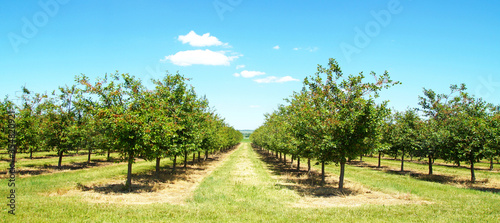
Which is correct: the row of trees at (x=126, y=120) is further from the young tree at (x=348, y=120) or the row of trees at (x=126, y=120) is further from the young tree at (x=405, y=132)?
the young tree at (x=405, y=132)

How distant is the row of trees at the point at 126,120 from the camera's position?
17.2 meters

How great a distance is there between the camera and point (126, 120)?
16.8 meters

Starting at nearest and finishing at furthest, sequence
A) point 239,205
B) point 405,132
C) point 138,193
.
Answer: point 239,205 < point 138,193 < point 405,132

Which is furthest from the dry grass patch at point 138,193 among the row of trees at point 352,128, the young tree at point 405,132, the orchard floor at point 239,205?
the young tree at point 405,132

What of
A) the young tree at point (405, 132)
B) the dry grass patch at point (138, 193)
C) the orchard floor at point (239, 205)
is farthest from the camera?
the young tree at point (405, 132)

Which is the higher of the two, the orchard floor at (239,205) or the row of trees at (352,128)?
the row of trees at (352,128)

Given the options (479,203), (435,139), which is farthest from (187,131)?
(435,139)

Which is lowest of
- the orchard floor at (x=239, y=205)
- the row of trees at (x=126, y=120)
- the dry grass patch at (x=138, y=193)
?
the dry grass patch at (x=138, y=193)

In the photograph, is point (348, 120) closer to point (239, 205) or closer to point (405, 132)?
point (239, 205)

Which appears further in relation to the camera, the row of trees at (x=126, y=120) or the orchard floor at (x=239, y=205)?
the row of trees at (x=126, y=120)

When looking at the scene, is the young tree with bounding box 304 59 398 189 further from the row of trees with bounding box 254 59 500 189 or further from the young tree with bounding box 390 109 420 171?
the young tree with bounding box 390 109 420 171

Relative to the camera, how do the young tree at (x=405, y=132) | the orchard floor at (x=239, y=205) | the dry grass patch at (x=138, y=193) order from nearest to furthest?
the orchard floor at (x=239, y=205) → the dry grass patch at (x=138, y=193) → the young tree at (x=405, y=132)

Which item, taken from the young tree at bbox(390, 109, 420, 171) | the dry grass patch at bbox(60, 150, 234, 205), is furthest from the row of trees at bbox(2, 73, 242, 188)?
the young tree at bbox(390, 109, 420, 171)

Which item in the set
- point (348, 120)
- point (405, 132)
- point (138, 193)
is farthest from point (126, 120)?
point (405, 132)
